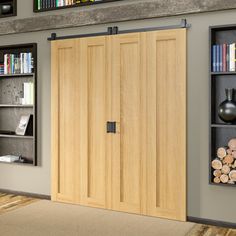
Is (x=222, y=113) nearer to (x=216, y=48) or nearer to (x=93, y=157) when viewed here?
(x=216, y=48)

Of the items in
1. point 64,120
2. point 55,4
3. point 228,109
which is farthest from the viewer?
point 55,4

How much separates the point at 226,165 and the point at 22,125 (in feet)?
9.04

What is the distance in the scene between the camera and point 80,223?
4016mm

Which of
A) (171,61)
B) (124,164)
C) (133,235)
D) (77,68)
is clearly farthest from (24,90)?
(133,235)

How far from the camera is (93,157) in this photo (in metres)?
4.55

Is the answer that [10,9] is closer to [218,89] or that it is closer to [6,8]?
[6,8]

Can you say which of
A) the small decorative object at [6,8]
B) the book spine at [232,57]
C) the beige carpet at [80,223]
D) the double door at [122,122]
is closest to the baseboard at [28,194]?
the double door at [122,122]

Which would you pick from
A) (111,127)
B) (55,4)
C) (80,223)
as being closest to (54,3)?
(55,4)

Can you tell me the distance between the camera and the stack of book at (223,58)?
3.75m

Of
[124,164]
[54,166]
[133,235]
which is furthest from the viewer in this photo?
[54,166]

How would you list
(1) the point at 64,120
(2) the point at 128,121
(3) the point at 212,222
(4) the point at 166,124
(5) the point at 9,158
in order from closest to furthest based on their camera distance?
1. (3) the point at 212,222
2. (4) the point at 166,124
3. (2) the point at 128,121
4. (1) the point at 64,120
5. (5) the point at 9,158

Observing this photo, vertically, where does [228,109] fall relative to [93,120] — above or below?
above

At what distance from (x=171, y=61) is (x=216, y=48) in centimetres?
→ 50

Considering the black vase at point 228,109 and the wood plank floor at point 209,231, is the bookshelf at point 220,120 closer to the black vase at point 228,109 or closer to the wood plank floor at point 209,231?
the black vase at point 228,109
